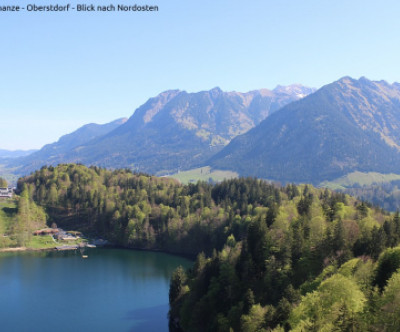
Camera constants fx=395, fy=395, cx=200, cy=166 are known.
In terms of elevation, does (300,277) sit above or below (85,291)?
above

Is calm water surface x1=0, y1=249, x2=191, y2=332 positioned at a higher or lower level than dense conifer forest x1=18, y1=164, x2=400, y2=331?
lower

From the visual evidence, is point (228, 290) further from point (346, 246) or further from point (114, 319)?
point (114, 319)

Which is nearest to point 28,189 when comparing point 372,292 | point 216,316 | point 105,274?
point 105,274

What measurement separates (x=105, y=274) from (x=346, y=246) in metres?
80.0

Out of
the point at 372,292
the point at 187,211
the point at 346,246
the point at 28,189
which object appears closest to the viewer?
the point at 372,292

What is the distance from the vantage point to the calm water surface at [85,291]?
3273 inches

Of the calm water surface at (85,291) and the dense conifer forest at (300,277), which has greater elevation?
the dense conifer forest at (300,277)

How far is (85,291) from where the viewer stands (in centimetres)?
10412

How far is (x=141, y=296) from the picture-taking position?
102 meters

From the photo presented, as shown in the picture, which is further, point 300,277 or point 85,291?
point 85,291

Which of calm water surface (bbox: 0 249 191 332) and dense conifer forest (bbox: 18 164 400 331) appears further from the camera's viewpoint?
calm water surface (bbox: 0 249 191 332)

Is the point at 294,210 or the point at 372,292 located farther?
the point at 294,210

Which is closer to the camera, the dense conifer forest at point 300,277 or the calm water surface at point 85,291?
the dense conifer forest at point 300,277

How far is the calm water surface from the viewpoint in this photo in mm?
83125
